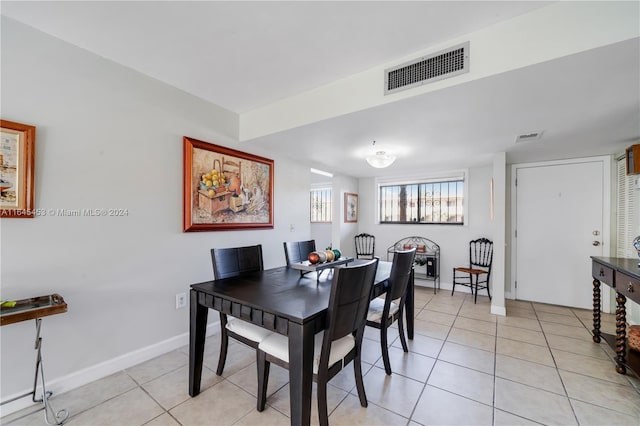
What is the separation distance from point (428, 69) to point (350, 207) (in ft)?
12.3

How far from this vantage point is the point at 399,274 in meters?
2.10

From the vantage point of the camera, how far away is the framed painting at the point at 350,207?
5340 mm

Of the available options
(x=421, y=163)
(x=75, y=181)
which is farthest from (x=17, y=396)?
(x=421, y=163)

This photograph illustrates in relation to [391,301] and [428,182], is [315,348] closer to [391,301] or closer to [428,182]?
[391,301]

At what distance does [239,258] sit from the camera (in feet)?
7.48

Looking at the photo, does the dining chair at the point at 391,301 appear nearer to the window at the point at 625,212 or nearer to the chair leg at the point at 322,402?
the chair leg at the point at 322,402

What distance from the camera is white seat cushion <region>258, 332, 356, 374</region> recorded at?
1.50 m

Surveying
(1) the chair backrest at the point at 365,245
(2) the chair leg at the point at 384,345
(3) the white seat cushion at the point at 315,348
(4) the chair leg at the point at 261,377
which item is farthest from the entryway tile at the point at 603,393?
(1) the chair backrest at the point at 365,245

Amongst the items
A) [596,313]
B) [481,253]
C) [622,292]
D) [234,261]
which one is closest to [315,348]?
[234,261]

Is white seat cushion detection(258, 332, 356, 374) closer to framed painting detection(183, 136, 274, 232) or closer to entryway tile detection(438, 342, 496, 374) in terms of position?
entryway tile detection(438, 342, 496, 374)

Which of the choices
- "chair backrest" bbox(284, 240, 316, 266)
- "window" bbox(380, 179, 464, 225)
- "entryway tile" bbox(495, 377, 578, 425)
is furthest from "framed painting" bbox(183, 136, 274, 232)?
"window" bbox(380, 179, 464, 225)

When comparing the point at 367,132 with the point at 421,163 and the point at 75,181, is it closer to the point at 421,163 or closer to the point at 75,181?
the point at 421,163

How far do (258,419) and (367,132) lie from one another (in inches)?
97.6

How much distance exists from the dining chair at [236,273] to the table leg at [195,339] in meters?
0.16
